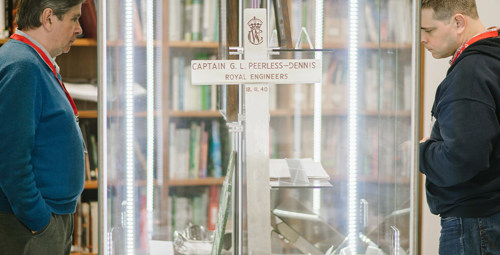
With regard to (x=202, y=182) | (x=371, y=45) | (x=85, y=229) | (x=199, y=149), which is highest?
(x=371, y=45)

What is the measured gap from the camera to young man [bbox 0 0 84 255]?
1.42 m

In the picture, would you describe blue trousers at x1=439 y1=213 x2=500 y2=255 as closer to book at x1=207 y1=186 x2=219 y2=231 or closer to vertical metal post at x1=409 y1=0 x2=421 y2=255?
vertical metal post at x1=409 y1=0 x2=421 y2=255

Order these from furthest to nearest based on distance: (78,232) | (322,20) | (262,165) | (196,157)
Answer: (78,232) < (196,157) < (322,20) < (262,165)

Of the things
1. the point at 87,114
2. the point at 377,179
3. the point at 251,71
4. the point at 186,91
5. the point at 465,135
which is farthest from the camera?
the point at 87,114

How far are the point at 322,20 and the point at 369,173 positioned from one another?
0.49 meters

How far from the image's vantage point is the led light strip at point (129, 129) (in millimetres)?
1354

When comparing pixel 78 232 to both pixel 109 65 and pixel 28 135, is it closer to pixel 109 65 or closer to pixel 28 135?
pixel 28 135

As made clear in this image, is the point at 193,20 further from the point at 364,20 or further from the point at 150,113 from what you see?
the point at 364,20

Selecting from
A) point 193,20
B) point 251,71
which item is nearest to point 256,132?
point 251,71

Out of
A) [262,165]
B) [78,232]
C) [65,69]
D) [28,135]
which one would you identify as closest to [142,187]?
[28,135]

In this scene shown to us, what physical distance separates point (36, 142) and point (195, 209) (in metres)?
0.54

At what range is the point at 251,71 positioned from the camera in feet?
3.49

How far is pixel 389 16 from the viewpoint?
1.27 metres

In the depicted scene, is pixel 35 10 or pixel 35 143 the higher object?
pixel 35 10
